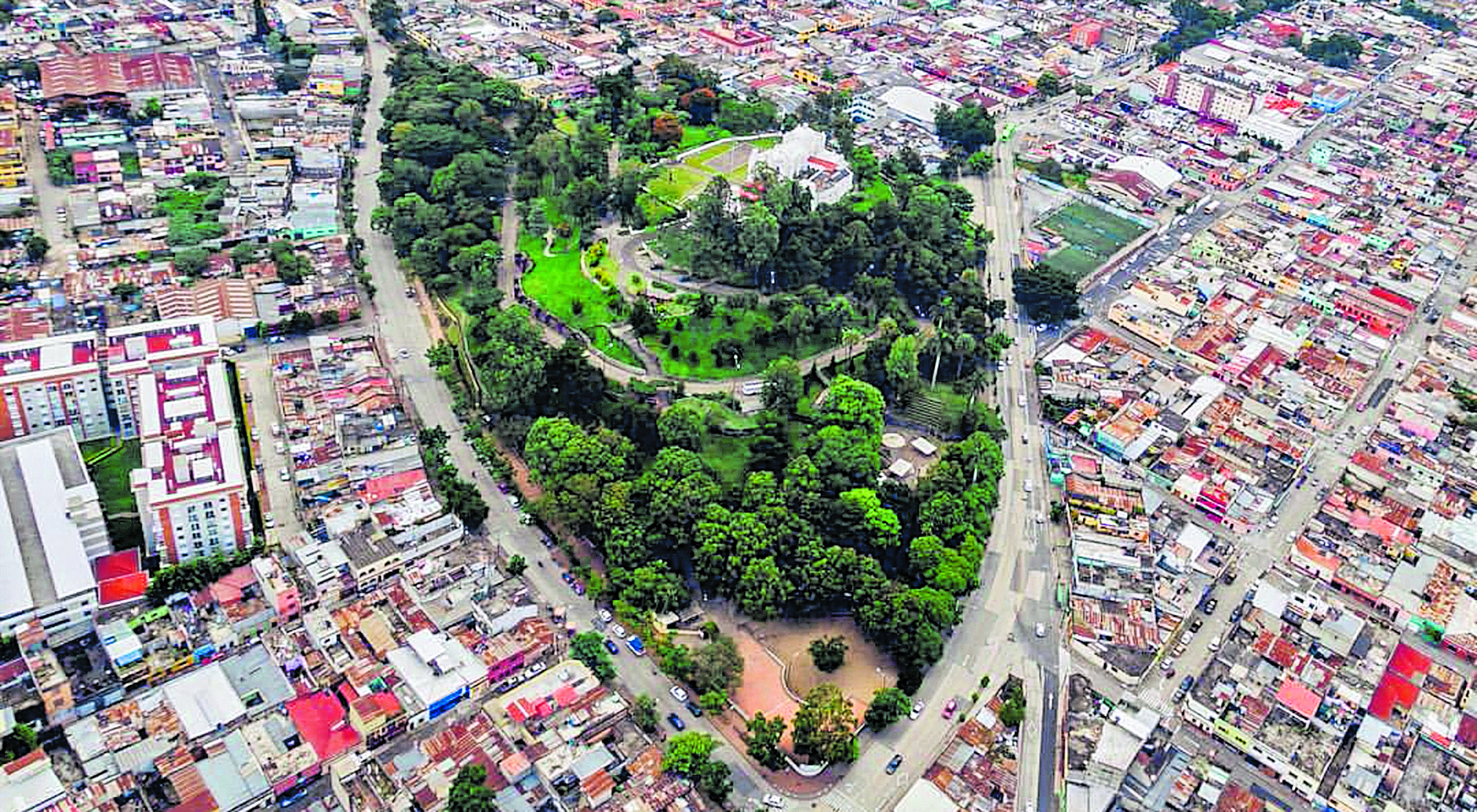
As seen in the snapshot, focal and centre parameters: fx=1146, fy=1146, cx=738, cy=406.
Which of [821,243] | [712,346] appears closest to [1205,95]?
[821,243]

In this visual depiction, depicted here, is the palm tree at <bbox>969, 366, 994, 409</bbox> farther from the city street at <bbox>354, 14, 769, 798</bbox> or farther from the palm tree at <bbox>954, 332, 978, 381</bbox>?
the city street at <bbox>354, 14, 769, 798</bbox>

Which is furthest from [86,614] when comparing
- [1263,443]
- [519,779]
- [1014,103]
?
[1014,103]

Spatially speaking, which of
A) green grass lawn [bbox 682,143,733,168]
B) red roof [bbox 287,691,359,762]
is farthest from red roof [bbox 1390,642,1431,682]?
green grass lawn [bbox 682,143,733,168]

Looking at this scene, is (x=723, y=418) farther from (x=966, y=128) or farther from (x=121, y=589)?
(x=966, y=128)

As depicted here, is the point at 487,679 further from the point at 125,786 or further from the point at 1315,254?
the point at 1315,254

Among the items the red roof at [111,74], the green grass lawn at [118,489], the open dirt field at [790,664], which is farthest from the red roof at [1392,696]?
the red roof at [111,74]

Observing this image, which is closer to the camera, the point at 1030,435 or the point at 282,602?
the point at 282,602

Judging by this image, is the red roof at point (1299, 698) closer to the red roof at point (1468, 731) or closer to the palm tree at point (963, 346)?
the red roof at point (1468, 731)
